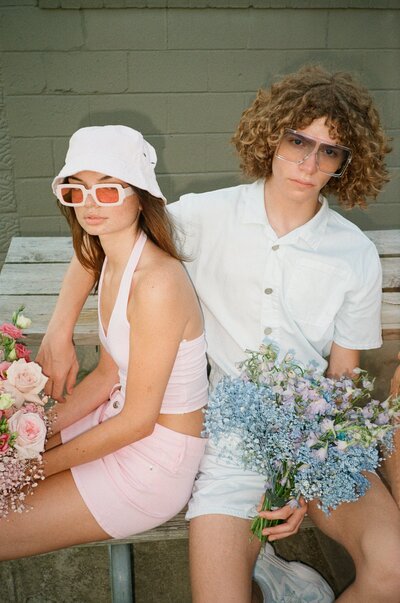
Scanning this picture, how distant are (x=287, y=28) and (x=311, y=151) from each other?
2411 mm

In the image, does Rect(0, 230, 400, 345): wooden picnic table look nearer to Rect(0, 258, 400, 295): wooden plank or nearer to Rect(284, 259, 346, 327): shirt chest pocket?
Rect(0, 258, 400, 295): wooden plank

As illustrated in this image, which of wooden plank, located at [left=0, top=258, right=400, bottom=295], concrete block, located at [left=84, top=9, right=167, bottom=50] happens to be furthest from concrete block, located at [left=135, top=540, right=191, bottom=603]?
concrete block, located at [left=84, top=9, right=167, bottom=50]

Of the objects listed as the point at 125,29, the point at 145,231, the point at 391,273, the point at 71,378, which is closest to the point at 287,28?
the point at 125,29

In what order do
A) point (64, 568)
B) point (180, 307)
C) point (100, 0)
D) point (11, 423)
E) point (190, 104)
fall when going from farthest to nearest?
point (190, 104) < point (100, 0) < point (64, 568) < point (180, 307) < point (11, 423)

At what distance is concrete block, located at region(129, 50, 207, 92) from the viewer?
175 inches

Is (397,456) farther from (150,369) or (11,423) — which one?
(11,423)

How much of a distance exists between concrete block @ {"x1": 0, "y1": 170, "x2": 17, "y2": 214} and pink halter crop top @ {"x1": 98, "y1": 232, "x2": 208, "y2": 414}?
262 cm

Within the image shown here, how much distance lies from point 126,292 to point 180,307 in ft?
0.62

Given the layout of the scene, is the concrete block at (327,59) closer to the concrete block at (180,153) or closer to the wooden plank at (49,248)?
the concrete block at (180,153)

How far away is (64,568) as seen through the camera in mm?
3406

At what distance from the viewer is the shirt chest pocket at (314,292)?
2531mm

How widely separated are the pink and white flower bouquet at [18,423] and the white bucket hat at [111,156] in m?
0.58

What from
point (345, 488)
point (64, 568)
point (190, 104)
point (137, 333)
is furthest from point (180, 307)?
point (190, 104)

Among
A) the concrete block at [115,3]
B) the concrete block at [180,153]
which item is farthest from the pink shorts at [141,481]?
the concrete block at [115,3]
